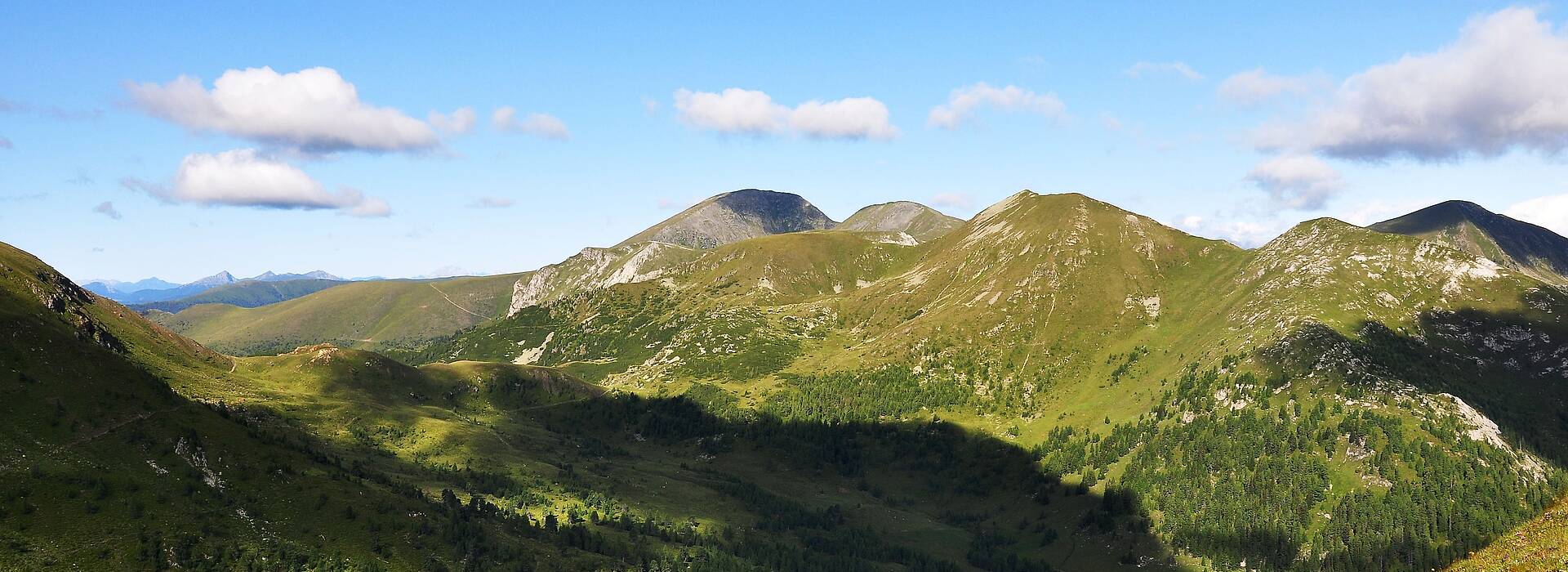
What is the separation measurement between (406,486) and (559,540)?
35825mm

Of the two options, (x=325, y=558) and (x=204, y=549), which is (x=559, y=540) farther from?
(x=204, y=549)

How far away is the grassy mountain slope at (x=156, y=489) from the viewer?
98.5m

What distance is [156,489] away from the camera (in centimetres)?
10956

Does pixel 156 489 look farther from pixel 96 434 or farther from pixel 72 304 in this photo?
pixel 72 304

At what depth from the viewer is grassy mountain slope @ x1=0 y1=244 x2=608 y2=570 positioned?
323ft

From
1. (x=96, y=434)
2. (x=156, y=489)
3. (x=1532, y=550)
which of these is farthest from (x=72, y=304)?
(x=1532, y=550)

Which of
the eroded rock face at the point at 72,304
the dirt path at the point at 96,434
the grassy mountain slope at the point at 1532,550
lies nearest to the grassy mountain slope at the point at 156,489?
the dirt path at the point at 96,434

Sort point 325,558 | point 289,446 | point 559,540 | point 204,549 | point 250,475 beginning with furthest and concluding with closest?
point 559,540 < point 289,446 < point 250,475 < point 325,558 < point 204,549

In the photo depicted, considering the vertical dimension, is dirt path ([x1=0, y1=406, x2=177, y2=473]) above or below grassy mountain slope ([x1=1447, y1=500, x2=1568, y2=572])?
below

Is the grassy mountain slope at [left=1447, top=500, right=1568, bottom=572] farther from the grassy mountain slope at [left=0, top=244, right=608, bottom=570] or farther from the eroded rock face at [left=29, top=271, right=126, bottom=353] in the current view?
the eroded rock face at [left=29, top=271, right=126, bottom=353]

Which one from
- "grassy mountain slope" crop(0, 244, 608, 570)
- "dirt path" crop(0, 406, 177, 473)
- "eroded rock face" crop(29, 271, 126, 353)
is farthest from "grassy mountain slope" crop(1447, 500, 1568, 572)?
"eroded rock face" crop(29, 271, 126, 353)

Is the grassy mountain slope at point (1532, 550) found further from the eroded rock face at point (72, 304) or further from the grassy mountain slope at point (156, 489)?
the eroded rock face at point (72, 304)

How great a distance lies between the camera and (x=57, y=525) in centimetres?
9662

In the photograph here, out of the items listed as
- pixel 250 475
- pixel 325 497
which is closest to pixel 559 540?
pixel 325 497
